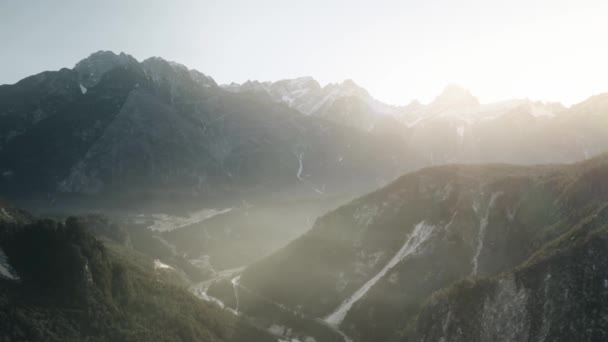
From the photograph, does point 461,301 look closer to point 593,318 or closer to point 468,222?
point 593,318

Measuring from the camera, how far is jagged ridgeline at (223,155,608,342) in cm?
11156

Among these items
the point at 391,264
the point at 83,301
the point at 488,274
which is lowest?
the point at 391,264

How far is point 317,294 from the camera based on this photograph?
622 ft

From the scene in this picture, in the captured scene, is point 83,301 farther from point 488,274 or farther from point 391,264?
point 488,274

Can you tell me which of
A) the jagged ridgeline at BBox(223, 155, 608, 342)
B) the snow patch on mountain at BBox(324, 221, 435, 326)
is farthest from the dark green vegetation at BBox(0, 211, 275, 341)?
the jagged ridgeline at BBox(223, 155, 608, 342)

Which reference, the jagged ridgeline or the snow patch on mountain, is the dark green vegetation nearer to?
the snow patch on mountain

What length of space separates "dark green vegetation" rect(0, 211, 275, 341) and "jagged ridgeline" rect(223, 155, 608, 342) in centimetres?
3247

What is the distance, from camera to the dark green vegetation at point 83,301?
415 ft

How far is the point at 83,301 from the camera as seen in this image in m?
140

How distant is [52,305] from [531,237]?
14250cm

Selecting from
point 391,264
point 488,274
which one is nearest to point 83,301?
point 391,264

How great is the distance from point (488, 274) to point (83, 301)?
122442 mm

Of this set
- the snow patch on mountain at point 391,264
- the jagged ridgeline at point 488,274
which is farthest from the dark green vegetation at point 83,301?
the jagged ridgeline at point 488,274

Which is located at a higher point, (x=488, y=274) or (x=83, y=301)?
(x=83, y=301)
